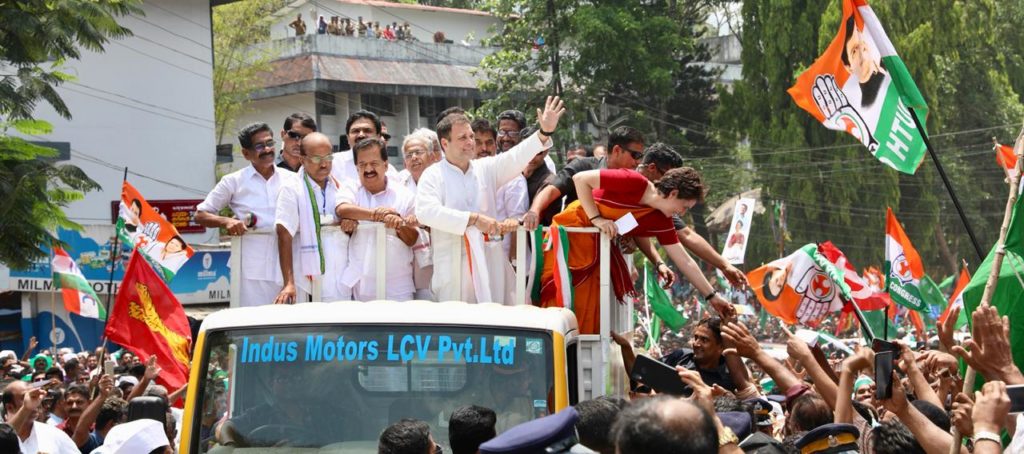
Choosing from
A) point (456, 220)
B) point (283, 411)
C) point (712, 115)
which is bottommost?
point (283, 411)

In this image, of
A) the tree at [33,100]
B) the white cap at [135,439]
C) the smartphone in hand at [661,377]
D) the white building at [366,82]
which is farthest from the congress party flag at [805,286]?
the white building at [366,82]

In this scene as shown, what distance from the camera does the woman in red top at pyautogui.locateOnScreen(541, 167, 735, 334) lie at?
7.34 m

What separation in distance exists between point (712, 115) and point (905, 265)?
2559 centimetres

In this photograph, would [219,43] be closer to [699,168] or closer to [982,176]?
[699,168]

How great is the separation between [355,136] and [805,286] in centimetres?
517

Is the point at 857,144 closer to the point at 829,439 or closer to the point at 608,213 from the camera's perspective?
the point at 608,213

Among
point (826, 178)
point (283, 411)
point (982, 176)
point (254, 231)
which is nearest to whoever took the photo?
point (283, 411)

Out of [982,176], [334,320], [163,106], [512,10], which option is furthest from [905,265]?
[982,176]

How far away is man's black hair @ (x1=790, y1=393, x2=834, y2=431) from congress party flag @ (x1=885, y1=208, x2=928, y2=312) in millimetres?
9095

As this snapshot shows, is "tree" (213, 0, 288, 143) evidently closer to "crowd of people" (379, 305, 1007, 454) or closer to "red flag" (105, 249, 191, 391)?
"red flag" (105, 249, 191, 391)

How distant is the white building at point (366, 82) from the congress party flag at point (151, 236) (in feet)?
90.4

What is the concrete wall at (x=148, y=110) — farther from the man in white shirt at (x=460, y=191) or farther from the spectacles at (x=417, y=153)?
the man in white shirt at (x=460, y=191)

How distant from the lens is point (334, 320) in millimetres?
6477

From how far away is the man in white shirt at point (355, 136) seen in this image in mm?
8969
